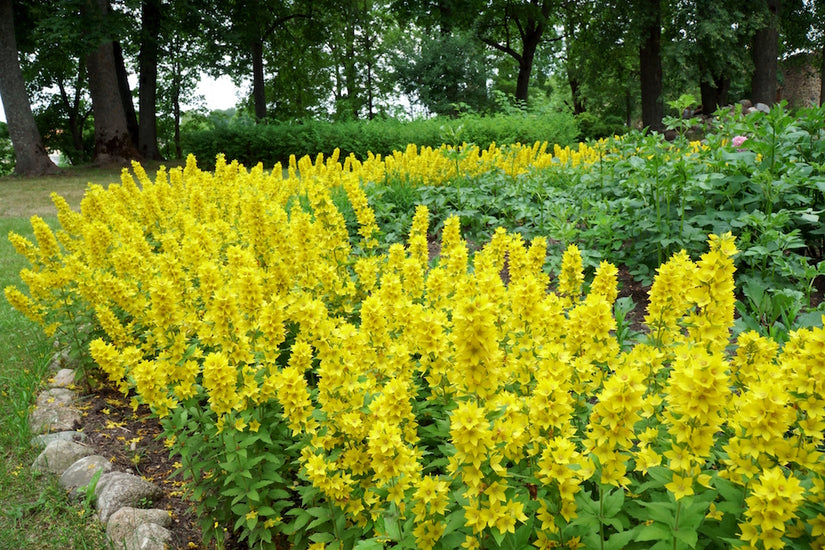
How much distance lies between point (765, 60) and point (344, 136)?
14.8 meters

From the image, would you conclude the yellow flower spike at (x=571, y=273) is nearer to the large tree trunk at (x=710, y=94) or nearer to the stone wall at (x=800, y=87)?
the large tree trunk at (x=710, y=94)

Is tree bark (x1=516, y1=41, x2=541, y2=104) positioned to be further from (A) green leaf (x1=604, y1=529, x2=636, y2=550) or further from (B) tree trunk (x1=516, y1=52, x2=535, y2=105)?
(A) green leaf (x1=604, y1=529, x2=636, y2=550)

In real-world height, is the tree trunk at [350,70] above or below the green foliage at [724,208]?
above

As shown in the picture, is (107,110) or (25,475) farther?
(107,110)

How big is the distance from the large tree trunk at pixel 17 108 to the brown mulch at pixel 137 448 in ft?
46.6

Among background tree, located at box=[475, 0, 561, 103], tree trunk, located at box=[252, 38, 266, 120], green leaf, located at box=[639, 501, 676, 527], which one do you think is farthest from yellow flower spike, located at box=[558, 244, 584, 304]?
background tree, located at box=[475, 0, 561, 103]

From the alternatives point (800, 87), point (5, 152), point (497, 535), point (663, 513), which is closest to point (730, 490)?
point (663, 513)

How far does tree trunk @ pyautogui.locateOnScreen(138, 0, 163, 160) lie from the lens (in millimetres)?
18734

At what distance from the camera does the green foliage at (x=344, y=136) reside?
15.0 m

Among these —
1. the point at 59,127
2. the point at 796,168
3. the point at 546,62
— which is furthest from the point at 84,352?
the point at 546,62

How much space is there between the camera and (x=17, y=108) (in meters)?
15.0

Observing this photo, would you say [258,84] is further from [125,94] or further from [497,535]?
[497,535]

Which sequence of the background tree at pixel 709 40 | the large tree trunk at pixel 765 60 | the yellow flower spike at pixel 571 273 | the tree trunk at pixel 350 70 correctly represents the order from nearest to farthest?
1. the yellow flower spike at pixel 571 273
2. the background tree at pixel 709 40
3. the large tree trunk at pixel 765 60
4. the tree trunk at pixel 350 70

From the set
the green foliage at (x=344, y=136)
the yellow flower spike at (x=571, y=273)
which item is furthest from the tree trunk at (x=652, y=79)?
the yellow flower spike at (x=571, y=273)
